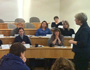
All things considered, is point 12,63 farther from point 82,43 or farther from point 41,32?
point 41,32

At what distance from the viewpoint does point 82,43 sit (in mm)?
2793

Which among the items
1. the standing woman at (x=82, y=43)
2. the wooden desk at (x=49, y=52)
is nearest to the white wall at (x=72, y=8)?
the wooden desk at (x=49, y=52)

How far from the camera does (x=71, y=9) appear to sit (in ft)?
29.8

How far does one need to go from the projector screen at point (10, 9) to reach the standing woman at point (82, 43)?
7871 mm

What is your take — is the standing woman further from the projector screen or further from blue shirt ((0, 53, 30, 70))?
the projector screen

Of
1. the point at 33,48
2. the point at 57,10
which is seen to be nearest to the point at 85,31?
the point at 33,48

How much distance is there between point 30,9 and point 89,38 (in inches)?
312

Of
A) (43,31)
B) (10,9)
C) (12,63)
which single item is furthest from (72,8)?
(12,63)

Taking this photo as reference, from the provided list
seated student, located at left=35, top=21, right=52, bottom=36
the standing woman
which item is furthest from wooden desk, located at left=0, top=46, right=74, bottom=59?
seated student, located at left=35, top=21, right=52, bottom=36

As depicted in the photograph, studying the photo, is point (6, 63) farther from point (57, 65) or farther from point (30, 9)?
point (30, 9)

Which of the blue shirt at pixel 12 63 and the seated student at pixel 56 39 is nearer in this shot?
the blue shirt at pixel 12 63

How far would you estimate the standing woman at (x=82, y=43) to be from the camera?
2.81 m

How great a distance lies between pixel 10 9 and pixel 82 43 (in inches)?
321

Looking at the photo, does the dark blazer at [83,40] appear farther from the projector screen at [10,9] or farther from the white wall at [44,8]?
the projector screen at [10,9]
